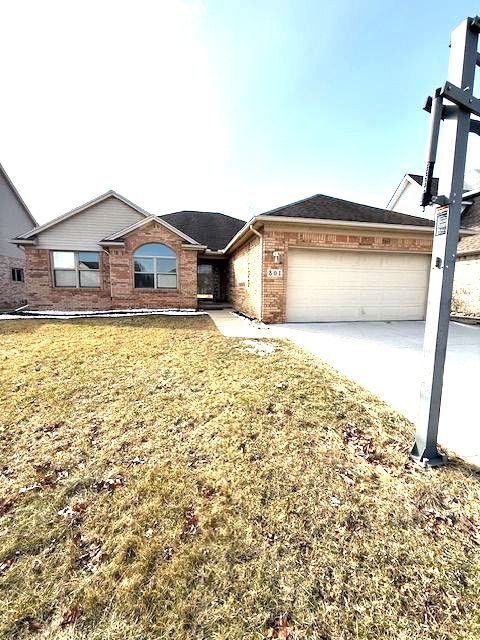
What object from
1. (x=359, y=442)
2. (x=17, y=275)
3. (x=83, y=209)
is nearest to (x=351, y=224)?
(x=359, y=442)

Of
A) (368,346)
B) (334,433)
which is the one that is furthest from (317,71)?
(334,433)

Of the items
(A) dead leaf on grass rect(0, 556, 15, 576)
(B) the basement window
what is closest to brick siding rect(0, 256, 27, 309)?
(B) the basement window

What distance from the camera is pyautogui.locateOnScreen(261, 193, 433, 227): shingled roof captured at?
916 cm

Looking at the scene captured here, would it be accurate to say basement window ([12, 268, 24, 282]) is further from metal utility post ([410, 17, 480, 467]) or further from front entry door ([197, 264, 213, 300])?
metal utility post ([410, 17, 480, 467])

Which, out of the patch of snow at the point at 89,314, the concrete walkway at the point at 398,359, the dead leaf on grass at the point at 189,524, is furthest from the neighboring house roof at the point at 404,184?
the dead leaf on grass at the point at 189,524

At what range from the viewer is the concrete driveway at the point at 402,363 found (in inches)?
126

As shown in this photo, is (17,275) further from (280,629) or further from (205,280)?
(280,629)

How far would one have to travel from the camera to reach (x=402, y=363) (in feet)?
17.5

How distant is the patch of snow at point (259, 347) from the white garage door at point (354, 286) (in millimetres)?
3209

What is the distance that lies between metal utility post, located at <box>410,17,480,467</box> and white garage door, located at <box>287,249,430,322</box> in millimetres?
7173

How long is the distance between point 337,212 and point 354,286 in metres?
2.67

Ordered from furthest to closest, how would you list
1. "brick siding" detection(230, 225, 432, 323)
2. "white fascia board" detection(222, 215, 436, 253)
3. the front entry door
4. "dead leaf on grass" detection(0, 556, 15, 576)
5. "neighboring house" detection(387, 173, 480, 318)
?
1. the front entry door
2. "neighboring house" detection(387, 173, 480, 318)
3. "brick siding" detection(230, 225, 432, 323)
4. "white fascia board" detection(222, 215, 436, 253)
5. "dead leaf on grass" detection(0, 556, 15, 576)

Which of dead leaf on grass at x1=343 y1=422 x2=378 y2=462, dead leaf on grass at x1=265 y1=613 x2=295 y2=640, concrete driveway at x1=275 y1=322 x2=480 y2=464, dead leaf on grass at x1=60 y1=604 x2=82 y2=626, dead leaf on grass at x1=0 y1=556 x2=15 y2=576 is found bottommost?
dead leaf on grass at x1=0 y1=556 x2=15 y2=576

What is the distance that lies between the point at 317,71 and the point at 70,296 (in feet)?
44.9
